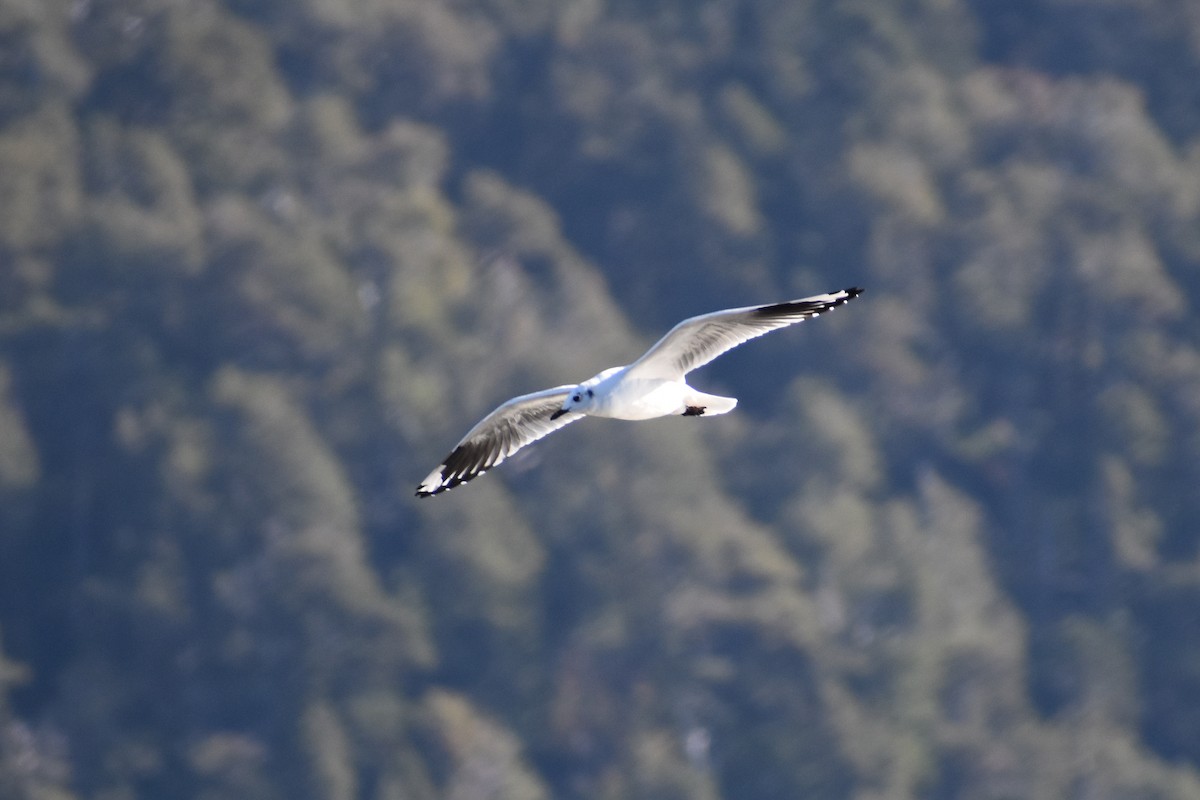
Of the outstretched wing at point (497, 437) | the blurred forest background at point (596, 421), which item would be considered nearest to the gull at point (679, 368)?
the outstretched wing at point (497, 437)

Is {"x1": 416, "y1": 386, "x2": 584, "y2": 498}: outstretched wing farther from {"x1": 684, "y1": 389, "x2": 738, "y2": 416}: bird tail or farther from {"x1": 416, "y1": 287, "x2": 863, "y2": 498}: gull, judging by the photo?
{"x1": 684, "y1": 389, "x2": 738, "y2": 416}: bird tail

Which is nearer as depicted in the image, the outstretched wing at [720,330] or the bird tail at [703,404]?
the outstretched wing at [720,330]

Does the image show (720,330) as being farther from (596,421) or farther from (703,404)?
(596,421)

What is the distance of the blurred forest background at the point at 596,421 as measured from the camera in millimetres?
30391

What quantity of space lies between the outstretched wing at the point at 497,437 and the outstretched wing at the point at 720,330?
3.69 feet

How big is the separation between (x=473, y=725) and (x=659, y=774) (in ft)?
9.86

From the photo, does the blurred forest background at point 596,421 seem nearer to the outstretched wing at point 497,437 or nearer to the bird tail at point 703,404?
the outstretched wing at point 497,437

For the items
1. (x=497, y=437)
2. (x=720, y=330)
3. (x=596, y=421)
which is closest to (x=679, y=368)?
(x=720, y=330)

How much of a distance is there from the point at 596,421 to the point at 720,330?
24.3 meters

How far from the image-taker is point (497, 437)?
11.2m

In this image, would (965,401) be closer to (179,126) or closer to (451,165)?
(451,165)

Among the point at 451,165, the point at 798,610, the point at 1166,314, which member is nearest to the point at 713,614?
the point at 798,610

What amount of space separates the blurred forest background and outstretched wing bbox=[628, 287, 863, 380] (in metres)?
19.4

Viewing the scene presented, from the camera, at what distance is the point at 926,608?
32.0 meters
